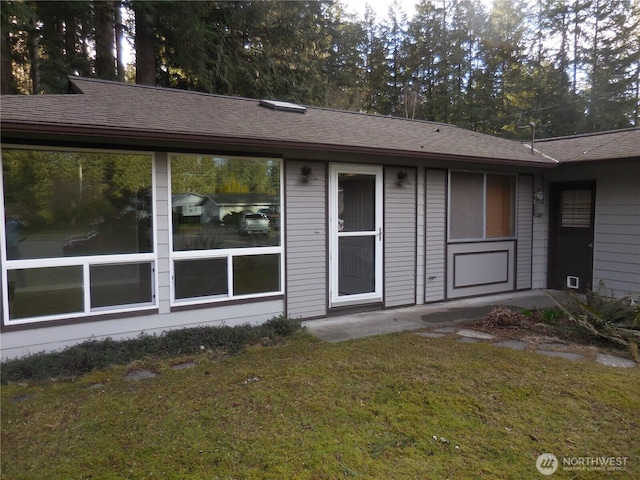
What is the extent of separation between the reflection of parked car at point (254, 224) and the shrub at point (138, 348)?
1.10m

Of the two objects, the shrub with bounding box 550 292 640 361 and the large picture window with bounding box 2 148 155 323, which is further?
the shrub with bounding box 550 292 640 361

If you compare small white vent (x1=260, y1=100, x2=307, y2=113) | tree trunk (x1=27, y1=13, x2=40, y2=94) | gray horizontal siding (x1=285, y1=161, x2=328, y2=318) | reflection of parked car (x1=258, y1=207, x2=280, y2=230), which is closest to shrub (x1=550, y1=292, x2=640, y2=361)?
gray horizontal siding (x1=285, y1=161, x2=328, y2=318)

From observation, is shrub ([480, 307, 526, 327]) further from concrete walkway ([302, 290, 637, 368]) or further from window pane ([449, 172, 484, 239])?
window pane ([449, 172, 484, 239])

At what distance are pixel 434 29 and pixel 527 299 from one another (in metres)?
20.6

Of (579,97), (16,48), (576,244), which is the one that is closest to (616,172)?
(576,244)

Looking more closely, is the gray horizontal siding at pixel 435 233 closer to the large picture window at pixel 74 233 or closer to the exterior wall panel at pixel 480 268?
the exterior wall panel at pixel 480 268

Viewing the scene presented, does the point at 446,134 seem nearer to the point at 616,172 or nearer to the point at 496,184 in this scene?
the point at 496,184

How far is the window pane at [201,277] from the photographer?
499 centimetres

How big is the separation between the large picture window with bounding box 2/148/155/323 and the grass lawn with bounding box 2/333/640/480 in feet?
3.00

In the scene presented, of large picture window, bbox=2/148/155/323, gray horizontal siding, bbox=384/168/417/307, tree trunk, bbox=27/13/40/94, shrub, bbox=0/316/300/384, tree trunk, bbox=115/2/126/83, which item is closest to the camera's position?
shrub, bbox=0/316/300/384

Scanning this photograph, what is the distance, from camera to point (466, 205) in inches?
287

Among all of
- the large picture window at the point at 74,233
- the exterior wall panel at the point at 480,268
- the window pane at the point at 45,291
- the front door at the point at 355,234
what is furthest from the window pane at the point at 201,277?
the exterior wall panel at the point at 480,268

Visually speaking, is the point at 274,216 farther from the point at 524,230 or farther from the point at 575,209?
the point at 575,209

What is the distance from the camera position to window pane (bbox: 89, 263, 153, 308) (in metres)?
4.55
